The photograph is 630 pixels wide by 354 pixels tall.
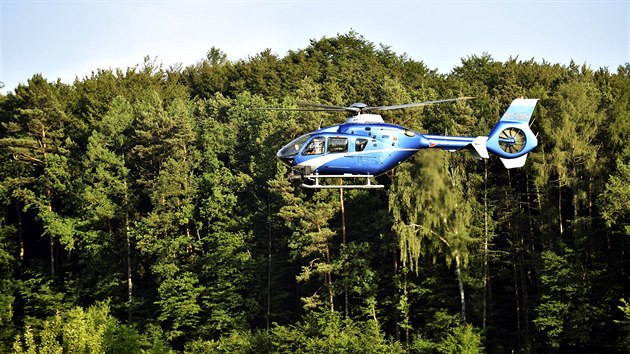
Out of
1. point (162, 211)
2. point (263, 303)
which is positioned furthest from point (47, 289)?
point (263, 303)

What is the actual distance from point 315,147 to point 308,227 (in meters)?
20.3

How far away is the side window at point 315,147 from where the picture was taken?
1089 inches

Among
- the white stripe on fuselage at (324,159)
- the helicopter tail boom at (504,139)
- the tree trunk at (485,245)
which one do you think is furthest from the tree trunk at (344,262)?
the white stripe on fuselage at (324,159)

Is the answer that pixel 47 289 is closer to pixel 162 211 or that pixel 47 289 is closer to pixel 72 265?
pixel 72 265

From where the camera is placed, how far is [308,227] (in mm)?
47688

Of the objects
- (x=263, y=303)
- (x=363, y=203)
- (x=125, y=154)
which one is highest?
(x=125, y=154)

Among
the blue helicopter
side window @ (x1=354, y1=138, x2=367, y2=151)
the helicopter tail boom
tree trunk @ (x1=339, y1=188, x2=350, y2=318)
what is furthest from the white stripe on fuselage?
tree trunk @ (x1=339, y1=188, x2=350, y2=318)

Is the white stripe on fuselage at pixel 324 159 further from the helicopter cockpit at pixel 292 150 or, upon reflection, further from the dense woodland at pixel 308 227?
the dense woodland at pixel 308 227

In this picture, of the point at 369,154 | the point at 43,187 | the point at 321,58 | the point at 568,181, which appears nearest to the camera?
the point at 369,154

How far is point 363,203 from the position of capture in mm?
49375

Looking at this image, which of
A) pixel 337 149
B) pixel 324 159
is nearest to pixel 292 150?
pixel 324 159

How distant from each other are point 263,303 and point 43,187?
1707cm

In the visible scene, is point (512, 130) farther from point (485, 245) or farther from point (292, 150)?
point (485, 245)

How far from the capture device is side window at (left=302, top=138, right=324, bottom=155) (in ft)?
90.8
